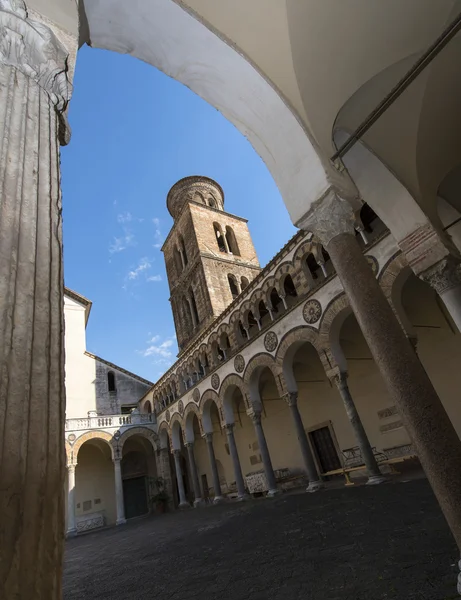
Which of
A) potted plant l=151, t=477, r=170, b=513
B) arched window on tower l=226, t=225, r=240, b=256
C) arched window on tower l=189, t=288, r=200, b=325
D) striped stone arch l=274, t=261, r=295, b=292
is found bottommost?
potted plant l=151, t=477, r=170, b=513

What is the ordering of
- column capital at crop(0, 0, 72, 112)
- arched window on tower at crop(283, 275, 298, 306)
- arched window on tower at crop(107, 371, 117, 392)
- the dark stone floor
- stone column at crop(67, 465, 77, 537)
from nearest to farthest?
1. column capital at crop(0, 0, 72, 112)
2. the dark stone floor
3. arched window on tower at crop(283, 275, 298, 306)
4. stone column at crop(67, 465, 77, 537)
5. arched window on tower at crop(107, 371, 117, 392)

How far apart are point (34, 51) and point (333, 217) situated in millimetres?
2774

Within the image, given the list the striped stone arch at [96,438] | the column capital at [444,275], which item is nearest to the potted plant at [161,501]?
the striped stone arch at [96,438]

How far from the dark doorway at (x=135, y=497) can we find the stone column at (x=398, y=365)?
2023 centimetres

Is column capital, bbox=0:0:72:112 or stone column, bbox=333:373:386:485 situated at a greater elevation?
column capital, bbox=0:0:72:112

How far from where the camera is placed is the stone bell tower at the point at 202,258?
19.8 metres

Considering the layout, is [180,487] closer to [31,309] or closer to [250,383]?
[250,383]

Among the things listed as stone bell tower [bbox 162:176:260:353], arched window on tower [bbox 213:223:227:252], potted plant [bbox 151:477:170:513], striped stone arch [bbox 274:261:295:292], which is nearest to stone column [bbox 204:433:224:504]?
potted plant [bbox 151:477:170:513]

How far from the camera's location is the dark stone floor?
2494 mm

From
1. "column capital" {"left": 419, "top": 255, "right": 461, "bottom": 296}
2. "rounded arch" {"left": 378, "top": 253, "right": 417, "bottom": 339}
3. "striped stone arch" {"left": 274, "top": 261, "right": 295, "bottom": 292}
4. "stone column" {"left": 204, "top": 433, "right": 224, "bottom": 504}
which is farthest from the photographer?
"stone column" {"left": 204, "top": 433, "right": 224, "bottom": 504}

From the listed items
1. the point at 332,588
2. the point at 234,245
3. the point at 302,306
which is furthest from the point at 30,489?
the point at 234,245

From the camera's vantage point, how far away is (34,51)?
177cm

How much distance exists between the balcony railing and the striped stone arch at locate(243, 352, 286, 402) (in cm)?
983

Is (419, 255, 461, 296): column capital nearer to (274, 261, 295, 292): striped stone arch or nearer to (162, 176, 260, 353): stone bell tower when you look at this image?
(274, 261, 295, 292): striped stone arch
